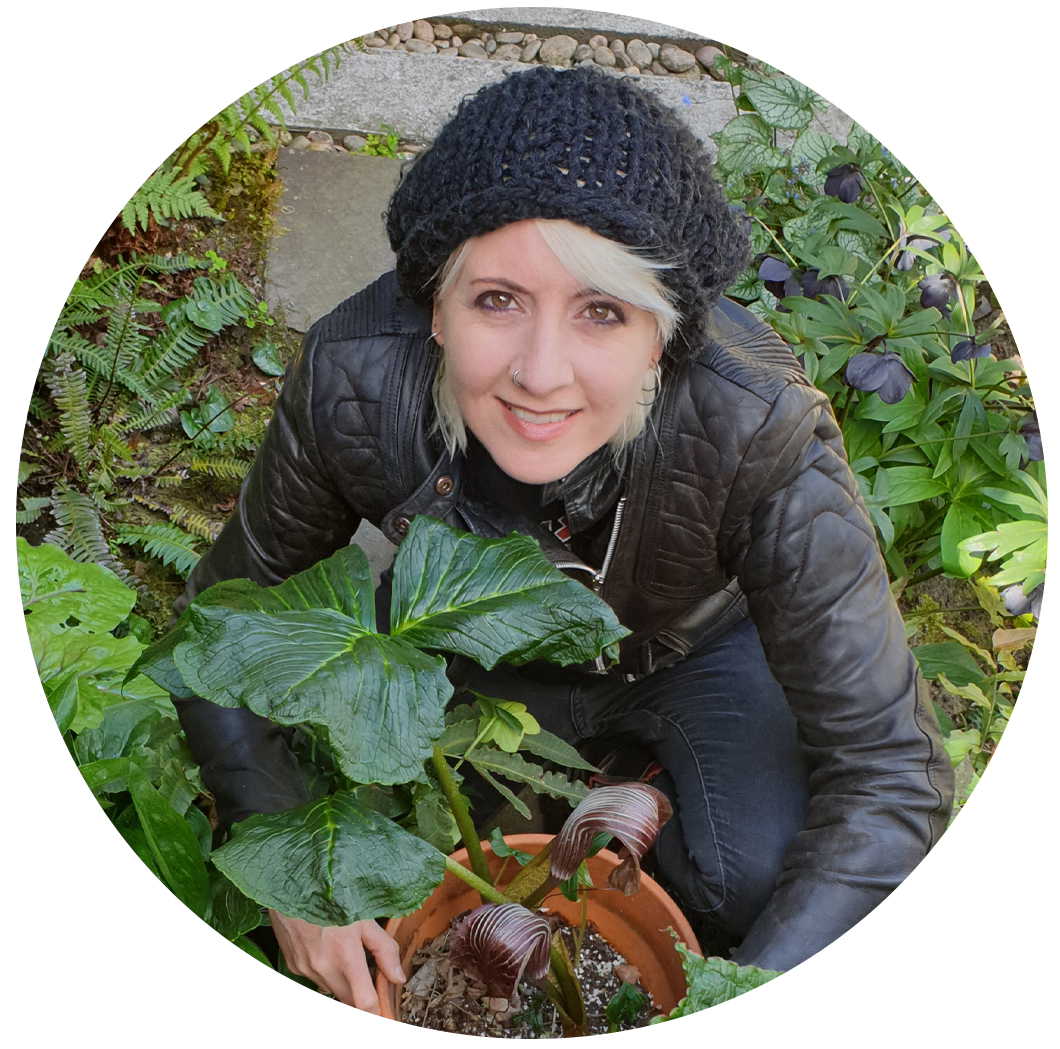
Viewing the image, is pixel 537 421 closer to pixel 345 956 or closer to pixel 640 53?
pixel 640 53

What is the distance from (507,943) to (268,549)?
582 mm

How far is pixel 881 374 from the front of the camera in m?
1.24

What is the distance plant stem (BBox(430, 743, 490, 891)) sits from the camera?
3.36 feet

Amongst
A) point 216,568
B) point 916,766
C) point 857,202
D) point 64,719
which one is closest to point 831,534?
point 916,766

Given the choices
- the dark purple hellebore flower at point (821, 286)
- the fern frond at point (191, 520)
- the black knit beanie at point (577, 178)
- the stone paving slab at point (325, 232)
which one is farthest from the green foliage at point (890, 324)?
the fern frond at point (191, 520)

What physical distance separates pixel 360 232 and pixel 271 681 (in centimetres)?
64

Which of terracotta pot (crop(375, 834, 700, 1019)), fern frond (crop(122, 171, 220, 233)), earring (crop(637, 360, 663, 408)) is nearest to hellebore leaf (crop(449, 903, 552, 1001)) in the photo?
terracotta pot (crop(375, 834, 700, 1019))

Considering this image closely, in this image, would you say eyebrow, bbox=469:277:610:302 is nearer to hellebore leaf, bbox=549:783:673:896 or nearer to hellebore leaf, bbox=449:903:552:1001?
hellebore leaf, bbox=549:783:673:896

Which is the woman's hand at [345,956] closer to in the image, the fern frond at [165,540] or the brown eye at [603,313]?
the fern frond at [165,540]

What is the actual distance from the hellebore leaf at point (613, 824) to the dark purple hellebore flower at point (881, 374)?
0.62 metres

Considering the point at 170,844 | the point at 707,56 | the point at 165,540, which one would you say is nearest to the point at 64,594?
the point at 165,540

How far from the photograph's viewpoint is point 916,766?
1172mm

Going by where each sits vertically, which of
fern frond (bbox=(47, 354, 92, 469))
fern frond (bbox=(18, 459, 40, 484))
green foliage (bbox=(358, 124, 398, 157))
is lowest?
fern frond (bbox=(18, 459, 40, 484))

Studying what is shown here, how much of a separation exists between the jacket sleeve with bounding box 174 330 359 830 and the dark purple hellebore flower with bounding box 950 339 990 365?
840mm
